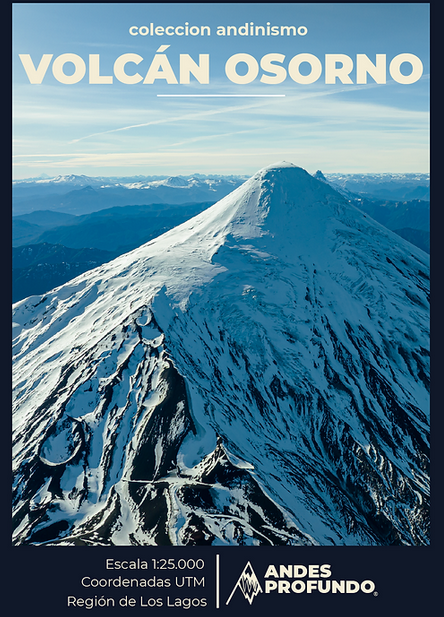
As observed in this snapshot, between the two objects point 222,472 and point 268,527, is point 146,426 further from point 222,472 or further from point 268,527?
point 268,527

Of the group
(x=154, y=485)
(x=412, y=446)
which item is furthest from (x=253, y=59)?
(x=412, y=446)

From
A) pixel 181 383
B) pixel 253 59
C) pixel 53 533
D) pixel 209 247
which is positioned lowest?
pixel 53 533

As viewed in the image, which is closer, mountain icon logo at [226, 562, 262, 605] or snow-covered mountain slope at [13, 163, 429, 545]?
mountain icon logo at [226, 562, 262, 605]

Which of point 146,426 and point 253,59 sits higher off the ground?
point 253,59

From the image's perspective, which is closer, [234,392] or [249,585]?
[249,585]

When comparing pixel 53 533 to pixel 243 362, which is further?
pixel 243 362

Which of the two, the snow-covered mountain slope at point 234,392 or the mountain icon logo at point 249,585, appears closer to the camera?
the mountain icon logo at point 249,585

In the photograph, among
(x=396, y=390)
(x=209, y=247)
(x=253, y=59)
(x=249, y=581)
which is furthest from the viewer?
(x=209, y=247)

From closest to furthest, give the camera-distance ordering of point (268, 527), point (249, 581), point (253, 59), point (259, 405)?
point (249, 581), point (253, 59), point (268, 527), point (259, 405)
